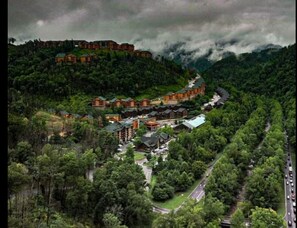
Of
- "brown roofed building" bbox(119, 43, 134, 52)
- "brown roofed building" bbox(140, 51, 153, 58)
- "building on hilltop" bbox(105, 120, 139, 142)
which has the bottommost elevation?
"building on hilltop" bbox(105, 120, 139, 142)

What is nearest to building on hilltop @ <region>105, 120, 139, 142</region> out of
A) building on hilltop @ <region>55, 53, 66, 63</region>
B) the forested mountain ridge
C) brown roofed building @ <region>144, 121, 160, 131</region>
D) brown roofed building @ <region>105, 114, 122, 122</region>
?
brown roofed building @ <region>144, 121, 160, 131</region>

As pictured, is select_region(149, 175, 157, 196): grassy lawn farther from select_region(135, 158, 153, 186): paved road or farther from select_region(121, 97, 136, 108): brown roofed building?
select_region(121, 97, 136, 108): brown roofed building

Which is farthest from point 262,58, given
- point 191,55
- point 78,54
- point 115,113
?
point 115,113

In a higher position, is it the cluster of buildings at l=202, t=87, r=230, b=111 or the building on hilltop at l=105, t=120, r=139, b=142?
the cluster of buildings at l=202, t=87, r=230, b=111

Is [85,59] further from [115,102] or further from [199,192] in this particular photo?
[199,192]

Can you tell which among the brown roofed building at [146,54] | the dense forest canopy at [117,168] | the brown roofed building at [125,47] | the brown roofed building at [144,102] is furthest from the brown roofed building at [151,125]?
the brown roofed building at [125,47]

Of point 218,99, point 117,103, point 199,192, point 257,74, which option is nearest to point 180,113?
point 117,103

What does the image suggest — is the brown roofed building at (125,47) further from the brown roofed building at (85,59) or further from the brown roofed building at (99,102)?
the brown roofed building at (99,102)
